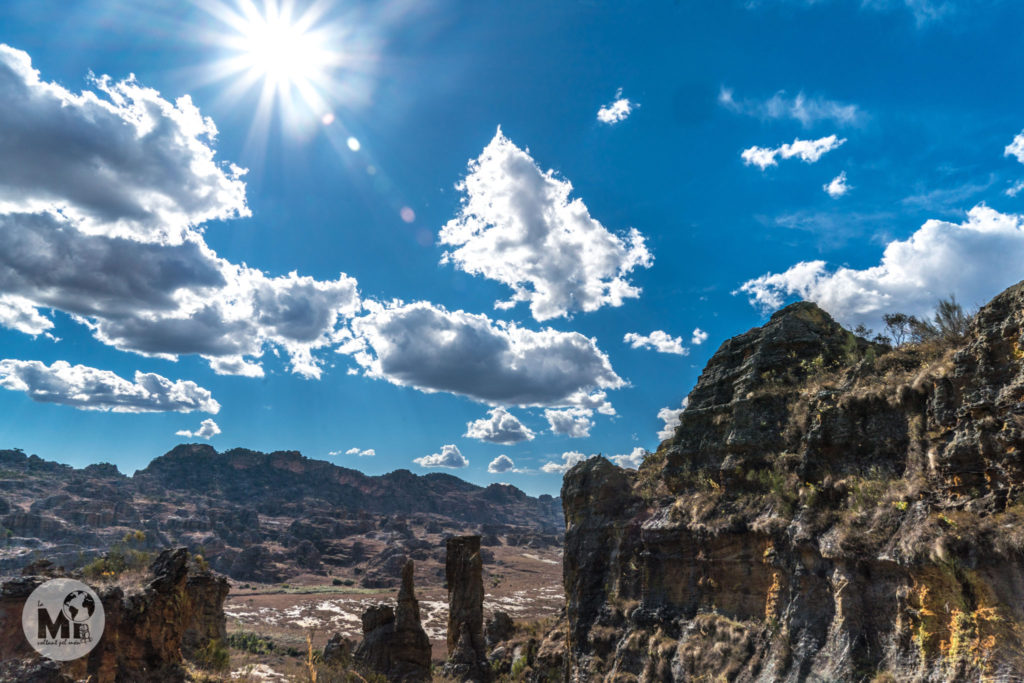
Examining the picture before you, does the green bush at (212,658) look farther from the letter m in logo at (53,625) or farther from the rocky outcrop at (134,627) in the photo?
the letter m in logo at (53,625)

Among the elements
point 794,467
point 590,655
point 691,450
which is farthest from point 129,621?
point 794,467

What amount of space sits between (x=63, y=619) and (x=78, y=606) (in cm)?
76

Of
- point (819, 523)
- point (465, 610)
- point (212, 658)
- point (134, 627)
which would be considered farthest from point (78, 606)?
point (465, 610)

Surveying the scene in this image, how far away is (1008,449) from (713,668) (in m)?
7.81

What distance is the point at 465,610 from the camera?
28.0 m

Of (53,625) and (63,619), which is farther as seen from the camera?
(63,619)

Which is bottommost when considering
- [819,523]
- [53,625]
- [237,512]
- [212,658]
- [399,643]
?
[237,512]

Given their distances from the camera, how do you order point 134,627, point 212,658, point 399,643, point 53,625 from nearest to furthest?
point 53,625, point 134,627, point 212,658, point 399,643

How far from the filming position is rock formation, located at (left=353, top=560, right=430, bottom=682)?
918 inches

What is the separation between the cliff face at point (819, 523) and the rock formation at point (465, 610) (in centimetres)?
1044

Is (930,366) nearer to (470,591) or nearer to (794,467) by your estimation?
(794,467)

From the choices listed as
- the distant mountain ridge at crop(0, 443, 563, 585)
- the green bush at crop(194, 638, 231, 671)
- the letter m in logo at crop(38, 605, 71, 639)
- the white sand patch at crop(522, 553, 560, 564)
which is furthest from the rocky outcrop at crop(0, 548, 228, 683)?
the white sand patch at crop(522, 553, 560, 564)

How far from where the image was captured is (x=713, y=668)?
11930mm

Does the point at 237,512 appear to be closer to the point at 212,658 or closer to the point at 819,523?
the point at 212,658
